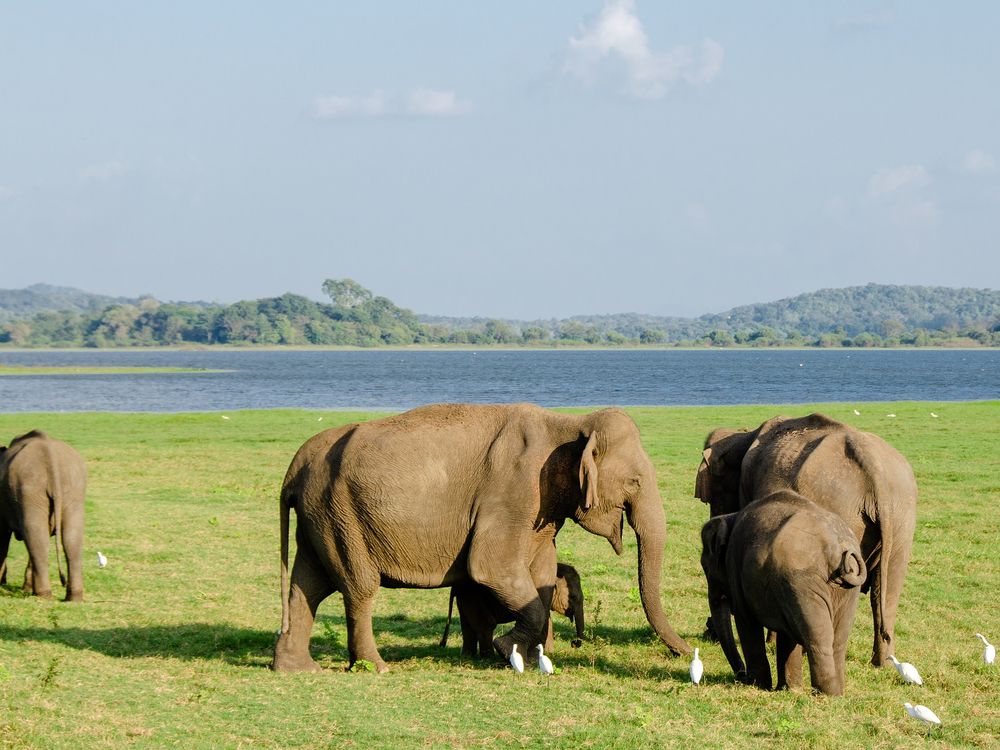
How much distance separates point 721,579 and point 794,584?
1.15 m

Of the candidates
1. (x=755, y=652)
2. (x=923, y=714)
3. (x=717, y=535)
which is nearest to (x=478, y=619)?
(x=717, y=535)

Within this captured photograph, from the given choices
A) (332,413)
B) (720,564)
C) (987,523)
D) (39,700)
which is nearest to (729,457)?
(720,564)

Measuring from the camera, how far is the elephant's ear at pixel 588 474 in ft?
35.8

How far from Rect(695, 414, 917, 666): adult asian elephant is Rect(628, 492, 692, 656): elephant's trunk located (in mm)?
677

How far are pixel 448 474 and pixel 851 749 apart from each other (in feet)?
13.8

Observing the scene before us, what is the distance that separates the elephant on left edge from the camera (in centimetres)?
1409

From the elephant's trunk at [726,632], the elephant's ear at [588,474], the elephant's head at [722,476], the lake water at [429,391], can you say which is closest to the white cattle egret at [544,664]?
the elephant's ear at [588,474]

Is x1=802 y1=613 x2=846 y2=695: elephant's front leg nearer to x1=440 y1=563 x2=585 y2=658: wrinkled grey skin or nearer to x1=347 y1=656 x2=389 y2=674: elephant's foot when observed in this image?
x1=440 y1=563 x2=585 y2=658: wrinkled grey skin

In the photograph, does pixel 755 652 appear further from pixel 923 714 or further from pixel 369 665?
pixel 369 665

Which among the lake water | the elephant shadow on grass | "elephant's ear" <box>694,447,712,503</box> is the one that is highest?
"elephant's ear" <box>694,447,712,503</box>

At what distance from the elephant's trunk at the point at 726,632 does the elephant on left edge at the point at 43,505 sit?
24.3ft

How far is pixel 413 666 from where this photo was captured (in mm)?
11336

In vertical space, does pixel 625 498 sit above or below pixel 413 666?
above

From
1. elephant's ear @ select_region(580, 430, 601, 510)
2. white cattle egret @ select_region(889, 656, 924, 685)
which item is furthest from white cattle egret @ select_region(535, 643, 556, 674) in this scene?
white cattle egret @ select_region(889, 656, 924, 685)
